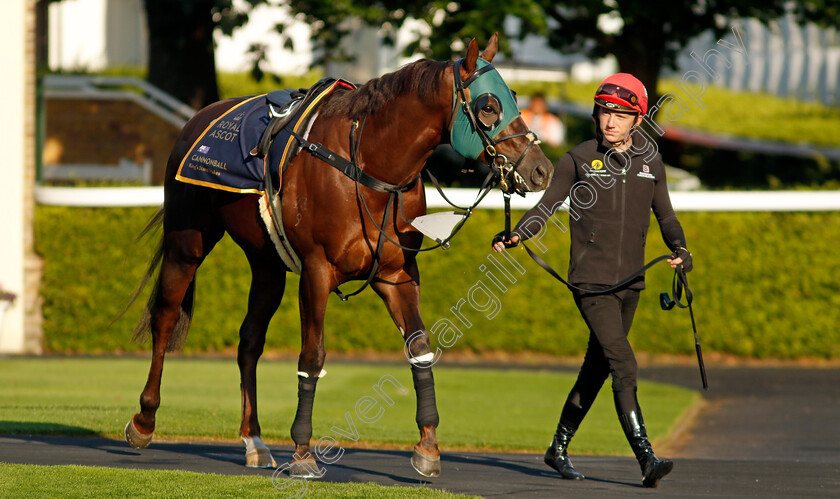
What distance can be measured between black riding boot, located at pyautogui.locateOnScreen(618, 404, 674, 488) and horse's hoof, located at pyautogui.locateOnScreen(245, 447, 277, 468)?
6.38ft

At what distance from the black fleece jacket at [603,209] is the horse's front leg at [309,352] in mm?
1047

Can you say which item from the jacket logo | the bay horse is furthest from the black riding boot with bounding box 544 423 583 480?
the jacket logo

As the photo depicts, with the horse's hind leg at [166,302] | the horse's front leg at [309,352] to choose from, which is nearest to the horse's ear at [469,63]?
the horse's front leg at [309,352]

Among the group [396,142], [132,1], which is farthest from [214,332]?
[132,1]

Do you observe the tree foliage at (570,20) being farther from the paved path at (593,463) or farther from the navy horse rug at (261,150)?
the navy horse rug at (261,150)

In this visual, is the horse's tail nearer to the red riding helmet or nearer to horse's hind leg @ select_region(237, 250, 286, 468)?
horse's hind leg @ select_region(237, 250, 286, 468)

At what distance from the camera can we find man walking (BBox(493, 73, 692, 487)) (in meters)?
5.27

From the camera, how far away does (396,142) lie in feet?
17.2

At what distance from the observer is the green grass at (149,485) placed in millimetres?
4867

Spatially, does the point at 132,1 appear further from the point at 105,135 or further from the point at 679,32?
the point at 679,32

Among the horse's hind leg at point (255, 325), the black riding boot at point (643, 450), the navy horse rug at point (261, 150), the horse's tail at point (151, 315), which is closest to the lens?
the black riding boot at point (643, 450)

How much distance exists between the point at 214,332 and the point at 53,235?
7.49 ft

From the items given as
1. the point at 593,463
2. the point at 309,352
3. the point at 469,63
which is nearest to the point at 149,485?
the point at 309,352

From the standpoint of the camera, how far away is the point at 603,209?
17.5 ft
